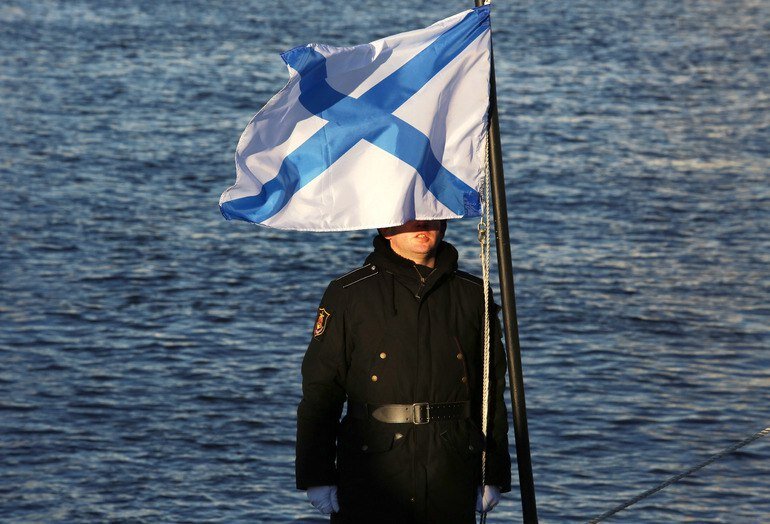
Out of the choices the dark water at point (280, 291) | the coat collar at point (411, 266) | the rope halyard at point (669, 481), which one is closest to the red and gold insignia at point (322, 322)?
the coat collar at point (411, 266)

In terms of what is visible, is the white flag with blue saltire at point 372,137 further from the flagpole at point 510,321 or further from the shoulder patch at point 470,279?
the shoulder patch at point 470,279

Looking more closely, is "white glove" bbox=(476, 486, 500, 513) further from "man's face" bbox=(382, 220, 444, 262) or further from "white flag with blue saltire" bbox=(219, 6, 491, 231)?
"white flag with blue saltire" bbox=(219, 6, 491, 231)

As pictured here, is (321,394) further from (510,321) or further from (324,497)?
(510,321)

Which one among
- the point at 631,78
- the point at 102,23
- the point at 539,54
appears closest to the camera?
the point at 631,78

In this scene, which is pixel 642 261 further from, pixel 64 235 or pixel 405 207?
pixel 405 207

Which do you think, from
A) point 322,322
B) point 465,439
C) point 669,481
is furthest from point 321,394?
point 669,481

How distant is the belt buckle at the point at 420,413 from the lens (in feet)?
16.6

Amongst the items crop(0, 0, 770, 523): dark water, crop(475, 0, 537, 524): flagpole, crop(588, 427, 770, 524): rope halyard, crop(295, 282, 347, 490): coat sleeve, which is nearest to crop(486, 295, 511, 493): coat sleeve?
crop(475, 0, 537, 524): flagpole

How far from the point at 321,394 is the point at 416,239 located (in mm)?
668

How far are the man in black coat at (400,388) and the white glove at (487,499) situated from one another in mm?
76

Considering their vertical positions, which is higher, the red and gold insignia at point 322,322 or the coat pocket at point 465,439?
the red and gold insignia at point 322,322

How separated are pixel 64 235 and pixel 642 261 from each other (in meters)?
7.11

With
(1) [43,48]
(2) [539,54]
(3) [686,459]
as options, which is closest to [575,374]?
(3) [686,459]

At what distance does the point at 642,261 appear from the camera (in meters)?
16.4
